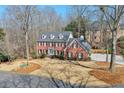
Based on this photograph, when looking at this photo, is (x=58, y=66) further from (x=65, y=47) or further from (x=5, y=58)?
(x=5, y=58)

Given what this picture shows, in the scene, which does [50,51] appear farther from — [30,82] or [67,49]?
[30,82]

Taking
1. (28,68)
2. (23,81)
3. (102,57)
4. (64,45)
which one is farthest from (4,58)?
(102,57)

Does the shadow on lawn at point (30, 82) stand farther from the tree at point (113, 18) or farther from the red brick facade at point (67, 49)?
the tree at point (113, 18)

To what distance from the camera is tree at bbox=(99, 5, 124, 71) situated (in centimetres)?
607

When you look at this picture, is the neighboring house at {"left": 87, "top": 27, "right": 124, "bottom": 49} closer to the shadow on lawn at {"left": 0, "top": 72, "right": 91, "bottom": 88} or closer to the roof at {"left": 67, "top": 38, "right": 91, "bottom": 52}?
the roof at {"left": 67, "top": 38, "right": 91, "bottom": 52}

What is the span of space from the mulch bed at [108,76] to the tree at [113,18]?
33 centimetres

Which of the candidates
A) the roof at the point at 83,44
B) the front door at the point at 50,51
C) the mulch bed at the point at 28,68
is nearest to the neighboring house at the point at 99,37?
the roof at the point at 83,44

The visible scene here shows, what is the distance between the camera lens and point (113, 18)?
6.25 meters

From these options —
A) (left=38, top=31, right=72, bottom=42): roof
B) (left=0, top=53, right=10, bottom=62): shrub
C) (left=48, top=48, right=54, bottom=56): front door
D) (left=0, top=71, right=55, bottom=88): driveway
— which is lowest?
(left=0, top=71, right=55, bottom=88): driveway

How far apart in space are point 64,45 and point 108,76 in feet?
5.60

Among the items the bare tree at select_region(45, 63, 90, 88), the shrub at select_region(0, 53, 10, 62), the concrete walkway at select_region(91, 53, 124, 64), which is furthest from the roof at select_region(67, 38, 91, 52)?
the shrub at select_region(0, 53, 10, 62)

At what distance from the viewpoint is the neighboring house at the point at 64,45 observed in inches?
255

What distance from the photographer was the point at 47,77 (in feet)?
20.2

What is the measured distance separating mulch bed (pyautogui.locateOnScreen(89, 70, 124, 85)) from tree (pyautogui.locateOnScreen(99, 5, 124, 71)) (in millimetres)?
330
